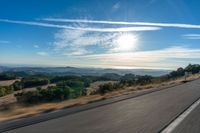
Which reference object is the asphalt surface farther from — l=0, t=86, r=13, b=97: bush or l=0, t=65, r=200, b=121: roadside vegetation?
l=0, t=86, r=13, b=97: bush

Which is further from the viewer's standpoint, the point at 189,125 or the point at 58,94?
the point at 58,94

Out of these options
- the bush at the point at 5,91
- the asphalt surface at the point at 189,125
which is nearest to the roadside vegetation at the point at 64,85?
the bush at the point at 5,91

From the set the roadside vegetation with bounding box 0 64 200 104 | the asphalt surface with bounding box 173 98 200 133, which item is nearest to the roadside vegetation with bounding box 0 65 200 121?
the roadside vegetation with bounding box 0 64 200 104

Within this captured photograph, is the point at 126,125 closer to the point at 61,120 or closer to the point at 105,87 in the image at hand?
the point at 61,120

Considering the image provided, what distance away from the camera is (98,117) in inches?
416

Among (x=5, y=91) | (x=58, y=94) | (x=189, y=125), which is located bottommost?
(x=5, y=91)

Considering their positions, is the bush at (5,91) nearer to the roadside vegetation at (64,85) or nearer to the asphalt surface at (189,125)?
the roadside vegetation at (64,85)

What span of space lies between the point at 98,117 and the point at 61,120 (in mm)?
1315

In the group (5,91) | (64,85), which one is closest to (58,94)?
(64,85)

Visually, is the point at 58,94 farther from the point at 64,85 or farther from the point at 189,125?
the point at 189,125

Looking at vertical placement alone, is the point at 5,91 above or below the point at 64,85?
below

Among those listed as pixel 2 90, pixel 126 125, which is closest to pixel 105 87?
pixel 126 125

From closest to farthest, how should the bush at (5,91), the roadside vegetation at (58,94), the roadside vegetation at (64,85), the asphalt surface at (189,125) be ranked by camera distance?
the asphalt surface at (189,125) < the roadside vegetation at (58,94) < the roadside vegetation at (64,85) < the bush at (5,91)

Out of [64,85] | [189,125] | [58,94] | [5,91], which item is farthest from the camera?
[5,91]
